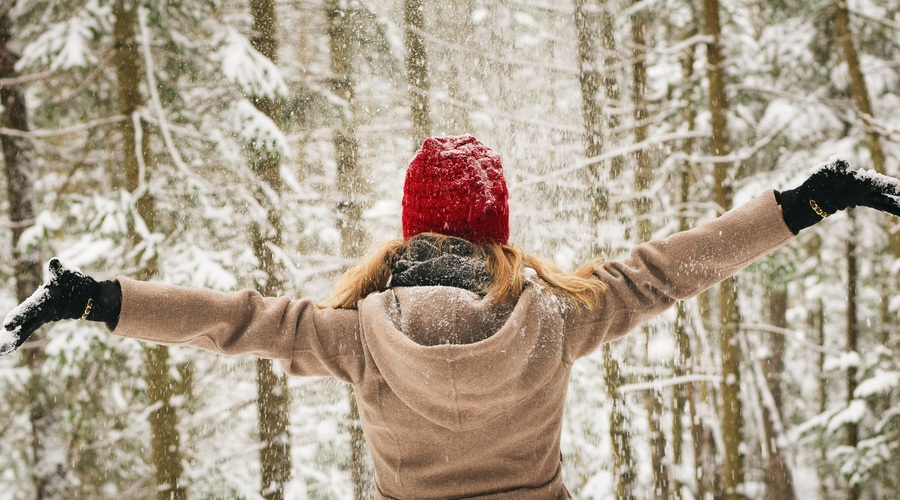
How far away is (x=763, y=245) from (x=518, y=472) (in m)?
1.03

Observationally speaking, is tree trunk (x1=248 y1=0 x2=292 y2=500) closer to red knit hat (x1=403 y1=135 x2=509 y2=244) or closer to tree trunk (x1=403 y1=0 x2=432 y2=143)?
tree trunk (x1=403 y1=0 x2=432 y2=143)

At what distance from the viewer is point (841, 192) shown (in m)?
1.87

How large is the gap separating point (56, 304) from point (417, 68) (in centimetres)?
648

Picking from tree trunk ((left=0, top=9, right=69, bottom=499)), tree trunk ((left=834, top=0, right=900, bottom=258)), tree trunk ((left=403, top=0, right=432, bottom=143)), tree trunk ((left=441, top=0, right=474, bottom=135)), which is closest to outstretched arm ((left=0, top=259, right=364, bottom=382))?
tree trunk ((left=403, top=0, right=432, bottom=143))

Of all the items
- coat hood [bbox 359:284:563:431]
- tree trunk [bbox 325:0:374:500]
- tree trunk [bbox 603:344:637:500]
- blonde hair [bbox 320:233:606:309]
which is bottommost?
tree trunk [bbox 603:344:637:500]

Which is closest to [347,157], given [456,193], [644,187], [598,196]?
[598,196]

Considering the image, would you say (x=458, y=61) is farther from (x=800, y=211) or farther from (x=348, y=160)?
(x=800, y=211)

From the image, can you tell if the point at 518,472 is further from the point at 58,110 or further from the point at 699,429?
the point at 699,429

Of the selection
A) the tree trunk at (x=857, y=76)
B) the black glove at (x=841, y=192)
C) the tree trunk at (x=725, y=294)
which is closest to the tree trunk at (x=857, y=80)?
the tree trunk at (x=857, y=76)

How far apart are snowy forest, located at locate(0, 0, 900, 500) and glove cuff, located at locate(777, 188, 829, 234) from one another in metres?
4.64

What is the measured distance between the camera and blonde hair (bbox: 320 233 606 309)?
1.78 m

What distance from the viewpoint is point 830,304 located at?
16094mm

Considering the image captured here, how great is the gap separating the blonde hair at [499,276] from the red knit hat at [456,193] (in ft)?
0.23

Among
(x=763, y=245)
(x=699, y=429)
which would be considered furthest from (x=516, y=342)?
(x=699, y=429)
